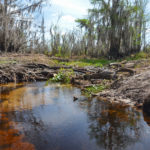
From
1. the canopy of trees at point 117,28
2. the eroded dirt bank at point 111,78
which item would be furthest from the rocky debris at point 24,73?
the canopy of trees at point 117,28

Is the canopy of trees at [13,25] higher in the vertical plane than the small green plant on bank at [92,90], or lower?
higher

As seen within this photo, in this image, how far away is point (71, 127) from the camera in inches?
88.7

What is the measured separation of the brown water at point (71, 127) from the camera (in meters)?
1.81

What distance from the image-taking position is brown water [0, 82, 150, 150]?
1.81 meters

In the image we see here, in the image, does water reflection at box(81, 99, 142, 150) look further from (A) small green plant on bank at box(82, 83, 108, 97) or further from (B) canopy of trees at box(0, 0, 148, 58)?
(B) canopy of trees at box(0, 0, 148, 58)

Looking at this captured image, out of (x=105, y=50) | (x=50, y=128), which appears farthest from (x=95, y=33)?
(x=50, y=128)

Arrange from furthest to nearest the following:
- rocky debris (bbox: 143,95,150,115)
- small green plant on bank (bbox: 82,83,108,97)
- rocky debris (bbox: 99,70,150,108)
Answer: small green plant on bank (bbox: 82,83,108,97) → rocky debris (bbox: 99,70,150,108) → rocky debris (bbox: 143,95,150,115)

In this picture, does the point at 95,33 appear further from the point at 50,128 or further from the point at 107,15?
the point at 50,128

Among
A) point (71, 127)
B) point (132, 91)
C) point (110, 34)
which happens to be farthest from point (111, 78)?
point (110, 34)

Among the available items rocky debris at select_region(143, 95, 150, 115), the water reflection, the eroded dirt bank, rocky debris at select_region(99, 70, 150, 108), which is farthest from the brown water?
the eroded dirt bank

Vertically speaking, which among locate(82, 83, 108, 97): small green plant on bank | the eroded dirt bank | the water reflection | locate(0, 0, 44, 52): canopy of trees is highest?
locate(0, 0, 44, 52): canopy of trees

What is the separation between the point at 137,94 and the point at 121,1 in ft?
49.7

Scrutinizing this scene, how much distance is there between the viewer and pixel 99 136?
2027mm

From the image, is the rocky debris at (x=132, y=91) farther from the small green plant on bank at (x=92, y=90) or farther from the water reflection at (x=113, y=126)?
the water reflection at (x=113, y=126)
